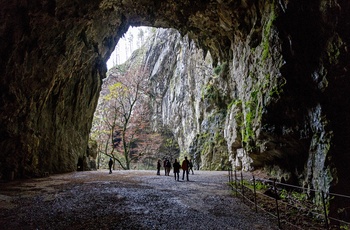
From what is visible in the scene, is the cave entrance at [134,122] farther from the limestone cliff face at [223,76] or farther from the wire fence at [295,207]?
the wire fence at [295,207]

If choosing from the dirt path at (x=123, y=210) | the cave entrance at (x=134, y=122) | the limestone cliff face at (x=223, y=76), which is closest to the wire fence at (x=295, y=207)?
the dirt path at (x=123, y=210)

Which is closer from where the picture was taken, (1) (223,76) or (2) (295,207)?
(2) (295,207)

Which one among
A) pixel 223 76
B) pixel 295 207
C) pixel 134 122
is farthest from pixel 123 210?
pixel 134 122

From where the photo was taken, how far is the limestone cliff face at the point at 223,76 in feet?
30.2

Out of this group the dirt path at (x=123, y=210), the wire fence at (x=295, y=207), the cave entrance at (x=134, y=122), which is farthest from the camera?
the cave entrance at (x=134, y=122)

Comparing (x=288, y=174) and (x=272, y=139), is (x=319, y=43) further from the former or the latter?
(x=288, y=174)

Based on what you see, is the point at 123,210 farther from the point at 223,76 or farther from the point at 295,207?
the point at 223,76

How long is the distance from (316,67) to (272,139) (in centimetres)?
391

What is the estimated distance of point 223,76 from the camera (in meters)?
26.9

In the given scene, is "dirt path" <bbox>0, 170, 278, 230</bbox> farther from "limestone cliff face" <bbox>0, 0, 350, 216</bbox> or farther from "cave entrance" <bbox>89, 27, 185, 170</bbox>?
"cave entrance" <bbox>89, 27, 185, 170</bbox>

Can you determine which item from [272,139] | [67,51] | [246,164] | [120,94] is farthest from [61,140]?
[272,139]

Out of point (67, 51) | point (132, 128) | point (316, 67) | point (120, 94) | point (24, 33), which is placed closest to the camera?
point (316, 67)

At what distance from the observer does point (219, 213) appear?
24.1ft

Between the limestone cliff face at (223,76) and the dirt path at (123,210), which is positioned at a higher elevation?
the limestone cliff face at (223,76)
